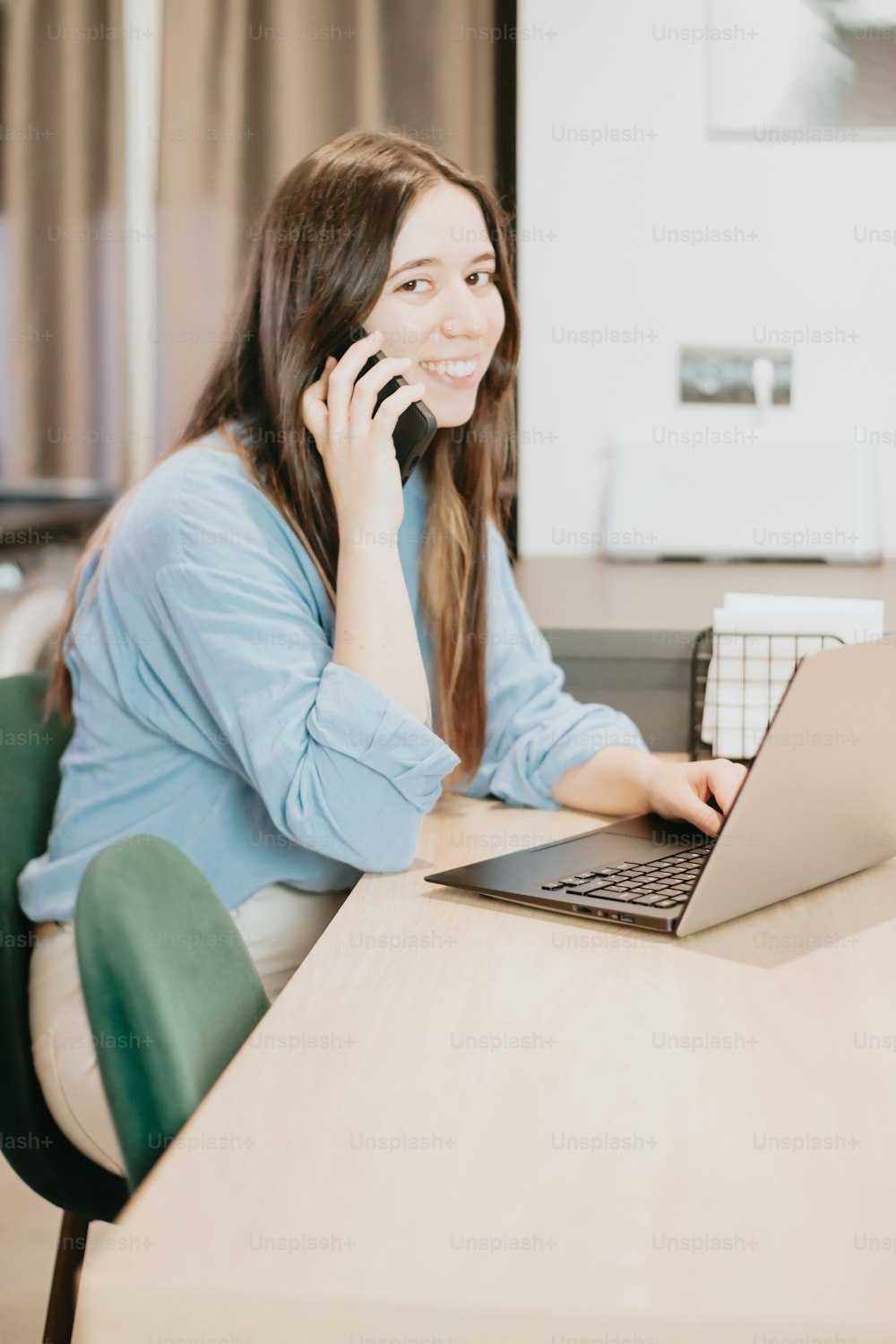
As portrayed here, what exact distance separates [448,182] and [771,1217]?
1.04 meters

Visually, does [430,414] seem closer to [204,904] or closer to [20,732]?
[20,732]

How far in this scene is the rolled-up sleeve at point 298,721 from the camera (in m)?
1.06

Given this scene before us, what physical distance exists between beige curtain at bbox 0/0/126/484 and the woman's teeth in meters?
1.94

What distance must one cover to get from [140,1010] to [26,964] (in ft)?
1.84

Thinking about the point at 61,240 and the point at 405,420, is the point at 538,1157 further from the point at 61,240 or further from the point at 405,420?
the point at 61,240

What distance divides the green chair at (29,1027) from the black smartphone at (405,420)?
16.6 inches

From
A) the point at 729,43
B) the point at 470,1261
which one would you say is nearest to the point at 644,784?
the point at 470,1261

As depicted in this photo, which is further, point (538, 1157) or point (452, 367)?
point (452, 367)

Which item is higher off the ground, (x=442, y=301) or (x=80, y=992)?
(x=442, y=301)

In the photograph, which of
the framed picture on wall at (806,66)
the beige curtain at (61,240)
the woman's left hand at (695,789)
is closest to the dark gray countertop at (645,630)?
the woman's left hand at (695,789)

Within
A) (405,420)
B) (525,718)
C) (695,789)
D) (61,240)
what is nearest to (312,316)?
(405,420)

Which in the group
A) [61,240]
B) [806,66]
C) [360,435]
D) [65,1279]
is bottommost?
[65,1279]

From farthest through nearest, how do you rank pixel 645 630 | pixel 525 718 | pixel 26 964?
pixel 645 630 < pixel 525 718 < pixel 26 964

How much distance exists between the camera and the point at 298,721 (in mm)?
1070
